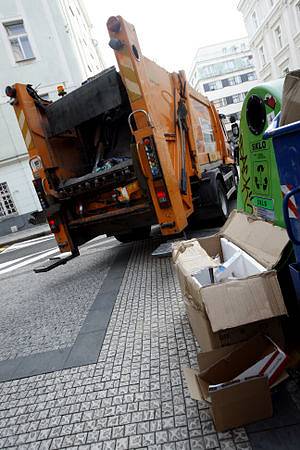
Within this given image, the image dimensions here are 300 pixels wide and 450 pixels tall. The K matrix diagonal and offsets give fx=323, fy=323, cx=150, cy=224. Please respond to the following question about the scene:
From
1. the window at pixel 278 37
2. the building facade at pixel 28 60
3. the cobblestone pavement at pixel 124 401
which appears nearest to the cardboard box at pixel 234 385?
the cobblestone pavement at pixel 124 401

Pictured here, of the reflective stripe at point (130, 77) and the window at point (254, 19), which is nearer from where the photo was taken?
the reflective stripe at point (130, 77)

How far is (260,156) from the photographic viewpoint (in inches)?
106

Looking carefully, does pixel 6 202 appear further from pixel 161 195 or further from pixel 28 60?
pixel 161 195

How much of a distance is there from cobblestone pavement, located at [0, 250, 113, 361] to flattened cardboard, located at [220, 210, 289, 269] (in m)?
1.84

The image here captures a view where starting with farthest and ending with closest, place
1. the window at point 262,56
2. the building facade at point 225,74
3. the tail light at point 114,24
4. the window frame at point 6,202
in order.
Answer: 1. the building facade at point 225,74
2. the window at point 262,56
3. the window frame at point 6,202
4. the tail light at point 114,24

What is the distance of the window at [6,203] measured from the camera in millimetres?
18141

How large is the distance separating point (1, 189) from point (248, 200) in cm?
1784

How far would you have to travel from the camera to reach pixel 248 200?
3.05m

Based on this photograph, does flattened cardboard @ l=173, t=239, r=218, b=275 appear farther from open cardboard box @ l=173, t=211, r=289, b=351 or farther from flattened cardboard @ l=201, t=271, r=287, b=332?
flattened cardboard @ l=201, t=271, r=287, b=332

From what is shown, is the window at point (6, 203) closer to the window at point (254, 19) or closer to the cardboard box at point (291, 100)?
the cardboard box at point (291, 100)

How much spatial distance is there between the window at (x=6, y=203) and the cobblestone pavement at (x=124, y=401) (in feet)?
55.4

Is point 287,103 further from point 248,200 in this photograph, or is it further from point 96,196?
point 96,196

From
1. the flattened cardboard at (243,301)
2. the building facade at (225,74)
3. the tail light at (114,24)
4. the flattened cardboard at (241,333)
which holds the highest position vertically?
the building facade at (225,74)

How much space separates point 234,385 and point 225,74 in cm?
6084
